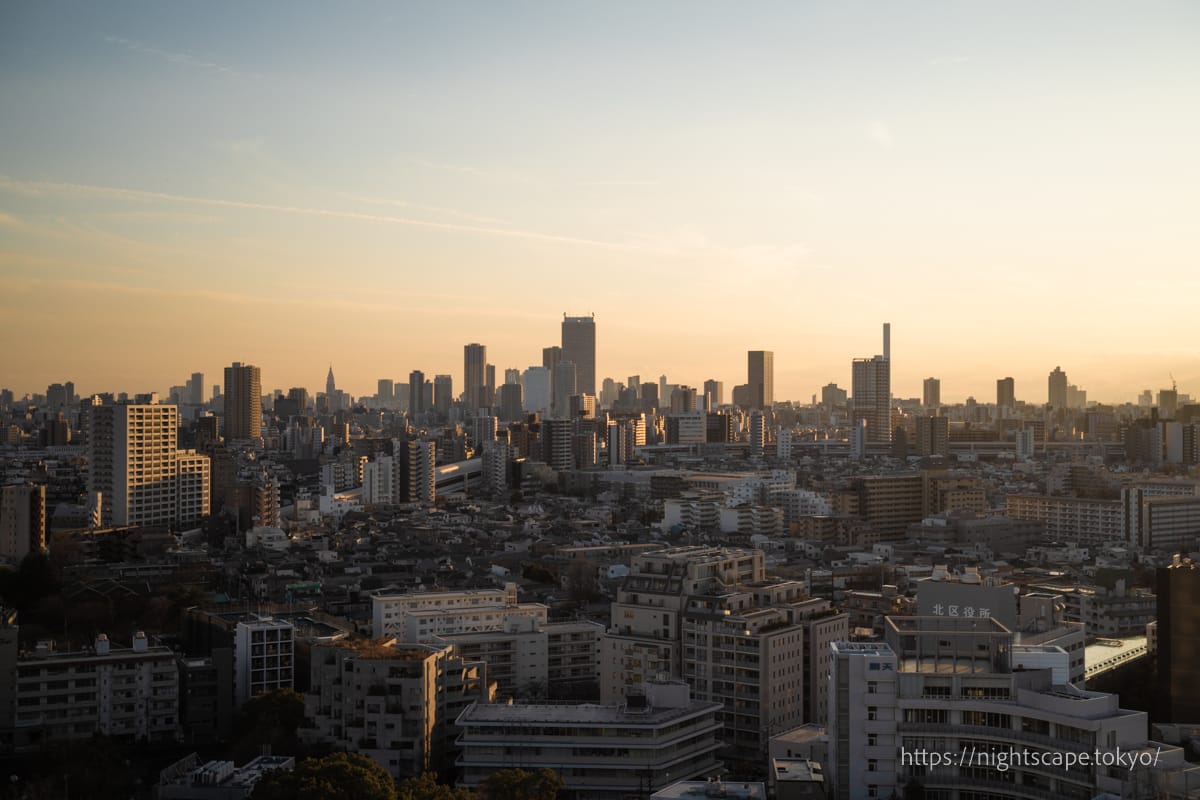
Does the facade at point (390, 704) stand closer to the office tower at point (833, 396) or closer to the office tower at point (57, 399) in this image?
the office tower at point (57, 399)

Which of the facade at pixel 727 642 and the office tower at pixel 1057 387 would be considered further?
the office tower at pixel 1057 387

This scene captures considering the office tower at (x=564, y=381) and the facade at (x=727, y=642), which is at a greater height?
the office tower at (x=564, y=381)

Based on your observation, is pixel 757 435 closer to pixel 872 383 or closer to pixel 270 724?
pixel 872 383

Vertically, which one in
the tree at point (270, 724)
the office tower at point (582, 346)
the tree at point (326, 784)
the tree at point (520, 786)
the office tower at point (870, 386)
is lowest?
the tree at point (270, 724)

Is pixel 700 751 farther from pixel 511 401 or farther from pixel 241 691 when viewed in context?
pixel 511 401

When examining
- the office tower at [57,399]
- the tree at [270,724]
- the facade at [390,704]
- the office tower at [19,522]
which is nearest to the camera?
the facade at [390,704]

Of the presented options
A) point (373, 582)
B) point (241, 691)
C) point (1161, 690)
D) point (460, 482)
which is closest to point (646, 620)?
point (241, 691)

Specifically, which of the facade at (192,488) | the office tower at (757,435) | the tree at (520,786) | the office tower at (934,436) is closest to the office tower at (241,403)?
the office tower at (757,435)

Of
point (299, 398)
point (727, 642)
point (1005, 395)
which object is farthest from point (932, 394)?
point (727, 642)
